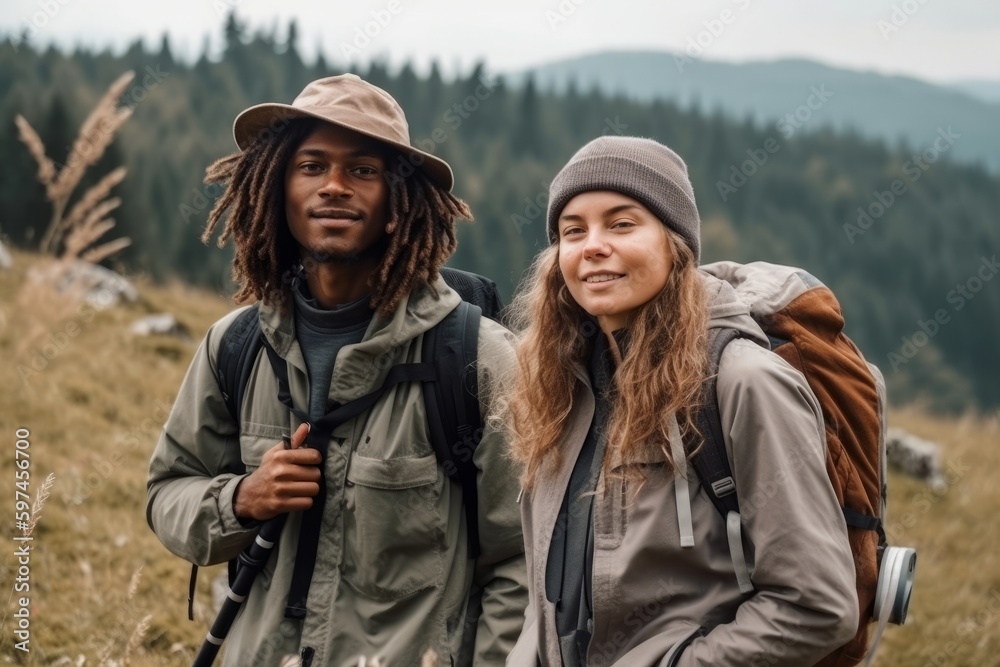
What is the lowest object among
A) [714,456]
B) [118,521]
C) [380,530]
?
[118,521]

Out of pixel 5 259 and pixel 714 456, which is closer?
pixel 714 456

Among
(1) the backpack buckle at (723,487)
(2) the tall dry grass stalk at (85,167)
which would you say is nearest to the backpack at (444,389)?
(1) the backpack buckle at (723,487)

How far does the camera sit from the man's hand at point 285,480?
266 cm

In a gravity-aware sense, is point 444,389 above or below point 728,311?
below

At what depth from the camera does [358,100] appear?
2916 millimetres

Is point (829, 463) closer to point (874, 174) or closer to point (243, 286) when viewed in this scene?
point (243, 286)

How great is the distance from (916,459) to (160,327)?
7.02 metres

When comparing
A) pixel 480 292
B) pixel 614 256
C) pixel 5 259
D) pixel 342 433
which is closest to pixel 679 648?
pixel 614 256

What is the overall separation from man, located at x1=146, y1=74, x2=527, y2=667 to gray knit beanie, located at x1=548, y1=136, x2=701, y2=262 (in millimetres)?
666

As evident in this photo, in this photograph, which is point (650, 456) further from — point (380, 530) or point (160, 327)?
point (160, 327)

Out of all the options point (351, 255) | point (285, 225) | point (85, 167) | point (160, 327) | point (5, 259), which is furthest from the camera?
point (5, 259)

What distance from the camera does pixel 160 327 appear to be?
9.44 meters

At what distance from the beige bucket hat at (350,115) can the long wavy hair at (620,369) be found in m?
0.56

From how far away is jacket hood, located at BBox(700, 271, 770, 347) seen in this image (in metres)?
2.20
